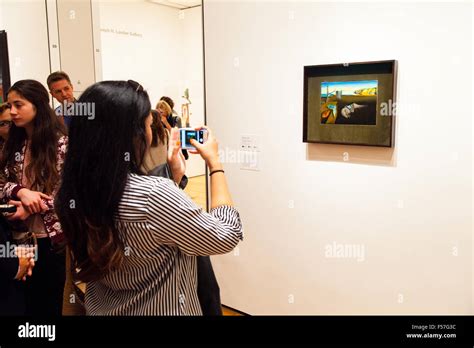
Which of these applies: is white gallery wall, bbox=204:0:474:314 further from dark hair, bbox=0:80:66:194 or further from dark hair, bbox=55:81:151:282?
dark hair, bbox=55:81:151:282

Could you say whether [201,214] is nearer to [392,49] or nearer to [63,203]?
[63,203]

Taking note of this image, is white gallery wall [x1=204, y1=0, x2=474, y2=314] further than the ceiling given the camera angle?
No

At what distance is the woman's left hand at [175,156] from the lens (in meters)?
1.52

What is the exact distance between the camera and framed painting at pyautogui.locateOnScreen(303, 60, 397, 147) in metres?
2.16

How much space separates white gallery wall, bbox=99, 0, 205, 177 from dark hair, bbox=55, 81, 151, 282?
573 cm

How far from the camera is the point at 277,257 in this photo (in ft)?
9.05

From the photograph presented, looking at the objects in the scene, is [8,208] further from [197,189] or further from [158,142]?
[197,189]

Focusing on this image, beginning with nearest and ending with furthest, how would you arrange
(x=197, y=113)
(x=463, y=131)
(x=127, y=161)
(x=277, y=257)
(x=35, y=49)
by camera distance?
(x=127, y=161)
(x=463, y=131)
(x=277, y=257)
(x=35, y=49)
(x=197, y=113)

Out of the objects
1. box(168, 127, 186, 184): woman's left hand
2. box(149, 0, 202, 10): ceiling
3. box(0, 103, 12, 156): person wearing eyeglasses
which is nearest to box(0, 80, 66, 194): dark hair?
box(0, 103, 12, 156): person wearing eyeglasses

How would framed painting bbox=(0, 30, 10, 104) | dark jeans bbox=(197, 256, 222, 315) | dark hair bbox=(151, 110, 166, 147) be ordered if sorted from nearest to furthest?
dark jeans bbox=(197, 256, 222, 315), dark hair bbox=(151, 110, 166, 147), framed painting bbox=(0, 30, 10, 104)

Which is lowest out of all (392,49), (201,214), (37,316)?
(37,316)

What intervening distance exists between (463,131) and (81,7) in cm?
Result: 336

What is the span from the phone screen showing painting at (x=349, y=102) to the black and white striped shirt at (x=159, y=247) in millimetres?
1262

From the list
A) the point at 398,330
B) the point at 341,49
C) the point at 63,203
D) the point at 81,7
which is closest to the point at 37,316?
the point at 63,203
